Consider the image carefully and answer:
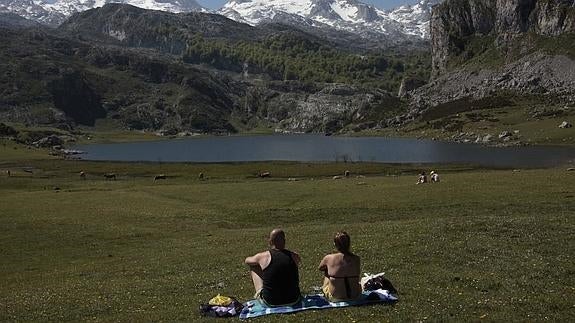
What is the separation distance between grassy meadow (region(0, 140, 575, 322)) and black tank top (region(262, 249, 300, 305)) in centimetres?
95

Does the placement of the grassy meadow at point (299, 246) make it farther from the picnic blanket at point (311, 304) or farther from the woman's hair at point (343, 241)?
the woman's hair at point (343, 241)

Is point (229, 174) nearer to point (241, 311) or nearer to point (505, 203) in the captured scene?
point (505, 203)

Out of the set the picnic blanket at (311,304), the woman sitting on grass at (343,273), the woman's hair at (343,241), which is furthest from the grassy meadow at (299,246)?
the woman's hair at (343,241)

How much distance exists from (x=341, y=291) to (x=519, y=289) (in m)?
7.19

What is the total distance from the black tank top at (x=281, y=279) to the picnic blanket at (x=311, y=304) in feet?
1.05

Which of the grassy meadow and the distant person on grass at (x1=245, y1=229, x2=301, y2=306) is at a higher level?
the distant person on grass at (x1=245, y1=229, x2=301, y2=306)

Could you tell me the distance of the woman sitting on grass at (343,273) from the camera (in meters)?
21.1

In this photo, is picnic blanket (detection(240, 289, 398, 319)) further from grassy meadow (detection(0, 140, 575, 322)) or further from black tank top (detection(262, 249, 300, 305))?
grassy meadow (detection(0, 140, 575, 322))

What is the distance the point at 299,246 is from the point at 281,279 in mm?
16845

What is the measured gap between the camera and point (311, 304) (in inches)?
838

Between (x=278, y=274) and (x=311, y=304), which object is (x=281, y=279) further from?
(x=311, y=304)

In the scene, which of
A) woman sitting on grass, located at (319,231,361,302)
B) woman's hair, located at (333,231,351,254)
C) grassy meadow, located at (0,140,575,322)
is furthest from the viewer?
grassy meadow, located at (0,140,575,322)

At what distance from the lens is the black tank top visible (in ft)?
68.2

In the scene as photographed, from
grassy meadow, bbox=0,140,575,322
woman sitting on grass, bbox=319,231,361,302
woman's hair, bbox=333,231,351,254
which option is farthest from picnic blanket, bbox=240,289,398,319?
woman's hair, bbox=333,231,351,254
